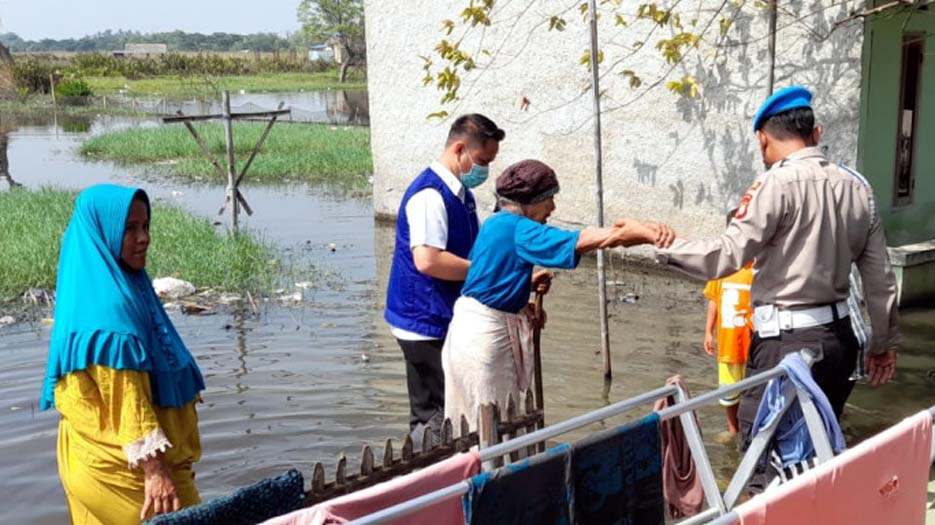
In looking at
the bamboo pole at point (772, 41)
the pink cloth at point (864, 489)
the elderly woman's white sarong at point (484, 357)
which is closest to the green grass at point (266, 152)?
the bamboo pole at point (772, 41)

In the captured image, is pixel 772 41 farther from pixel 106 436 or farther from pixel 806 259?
pixel 106 436

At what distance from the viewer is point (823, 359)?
342 centimetres

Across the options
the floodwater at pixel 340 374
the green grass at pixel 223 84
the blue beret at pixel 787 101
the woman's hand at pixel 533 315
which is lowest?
the floodwater at pixel 340 374

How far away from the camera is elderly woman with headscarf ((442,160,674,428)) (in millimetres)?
3510

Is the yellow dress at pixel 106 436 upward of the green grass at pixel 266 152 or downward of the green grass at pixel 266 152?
downward

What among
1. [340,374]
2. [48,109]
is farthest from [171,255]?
[48,109]

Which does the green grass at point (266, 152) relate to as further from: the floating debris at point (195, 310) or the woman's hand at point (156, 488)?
the woman's hand at point (156, 488)

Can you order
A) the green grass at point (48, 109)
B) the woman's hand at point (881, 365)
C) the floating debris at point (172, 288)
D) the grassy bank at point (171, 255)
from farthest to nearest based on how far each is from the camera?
the green grass at point (48, 109) < the grassy bank at point (171, 255) < the floating debris at point (172, 288) < the woman's hand at point (881, 365)

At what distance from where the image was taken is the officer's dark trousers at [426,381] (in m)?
4.30

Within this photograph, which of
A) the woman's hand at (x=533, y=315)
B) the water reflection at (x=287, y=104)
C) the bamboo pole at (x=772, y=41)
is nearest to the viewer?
the woman's hand at (x=533, y=315)

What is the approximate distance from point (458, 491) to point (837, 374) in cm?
193

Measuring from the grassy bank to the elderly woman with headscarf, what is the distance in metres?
6.24

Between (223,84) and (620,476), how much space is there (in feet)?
180

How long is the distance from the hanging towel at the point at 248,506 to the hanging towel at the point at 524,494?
22.5 inches
